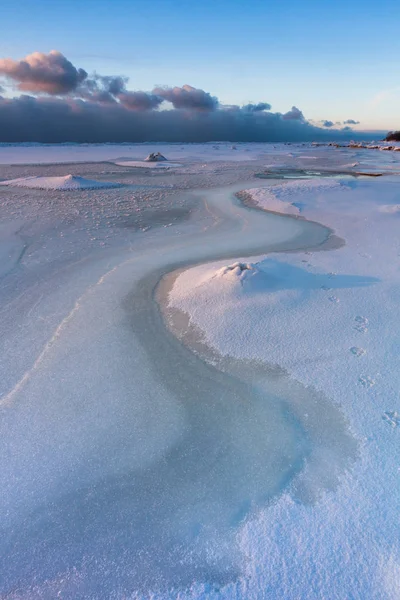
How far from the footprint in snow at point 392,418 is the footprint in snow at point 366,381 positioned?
11.3 inches

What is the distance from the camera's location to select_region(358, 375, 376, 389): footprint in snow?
2.92 metres

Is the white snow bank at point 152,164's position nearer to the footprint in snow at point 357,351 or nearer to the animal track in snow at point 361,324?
the animal track in snow at point 361,324

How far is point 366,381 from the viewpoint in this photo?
2957 millimetres

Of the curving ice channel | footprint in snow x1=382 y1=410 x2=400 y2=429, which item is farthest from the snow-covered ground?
the curving ice channel

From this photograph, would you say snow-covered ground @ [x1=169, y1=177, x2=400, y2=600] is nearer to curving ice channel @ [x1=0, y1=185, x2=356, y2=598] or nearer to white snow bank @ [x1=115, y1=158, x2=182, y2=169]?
curving ice channel @ [x1=0, y1=185, x2=356, y2=598]

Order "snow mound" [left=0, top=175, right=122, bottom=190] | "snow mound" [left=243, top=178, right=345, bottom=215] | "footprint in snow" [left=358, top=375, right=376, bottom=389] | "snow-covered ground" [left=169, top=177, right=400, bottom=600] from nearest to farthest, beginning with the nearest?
1. "snow-covered ground" [left=169, top=177, right=400, bottom=600]
2. "footprint in snow" [left=358, top=375, right=376, bottom=389]
3. "snow mound" [left=243, top=178, right=345, bottom=215]
4. "snow mound" [left=0, top=175, right=122, bottom=190]

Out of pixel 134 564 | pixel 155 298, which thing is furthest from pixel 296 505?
pixel 155 298

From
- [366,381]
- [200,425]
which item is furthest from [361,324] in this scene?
[200,425]

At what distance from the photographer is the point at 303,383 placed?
3.00 meters

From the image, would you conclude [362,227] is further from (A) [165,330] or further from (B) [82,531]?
(B) [82,531]

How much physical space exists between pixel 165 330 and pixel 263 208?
631cm

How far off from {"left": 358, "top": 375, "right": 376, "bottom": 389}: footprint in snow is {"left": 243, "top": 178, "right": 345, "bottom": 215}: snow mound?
628 cm

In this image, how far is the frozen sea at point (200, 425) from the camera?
182cm

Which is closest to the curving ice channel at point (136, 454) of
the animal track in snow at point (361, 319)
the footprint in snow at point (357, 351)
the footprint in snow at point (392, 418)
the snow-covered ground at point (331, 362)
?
the snow-covered ground at point (331, 362)
